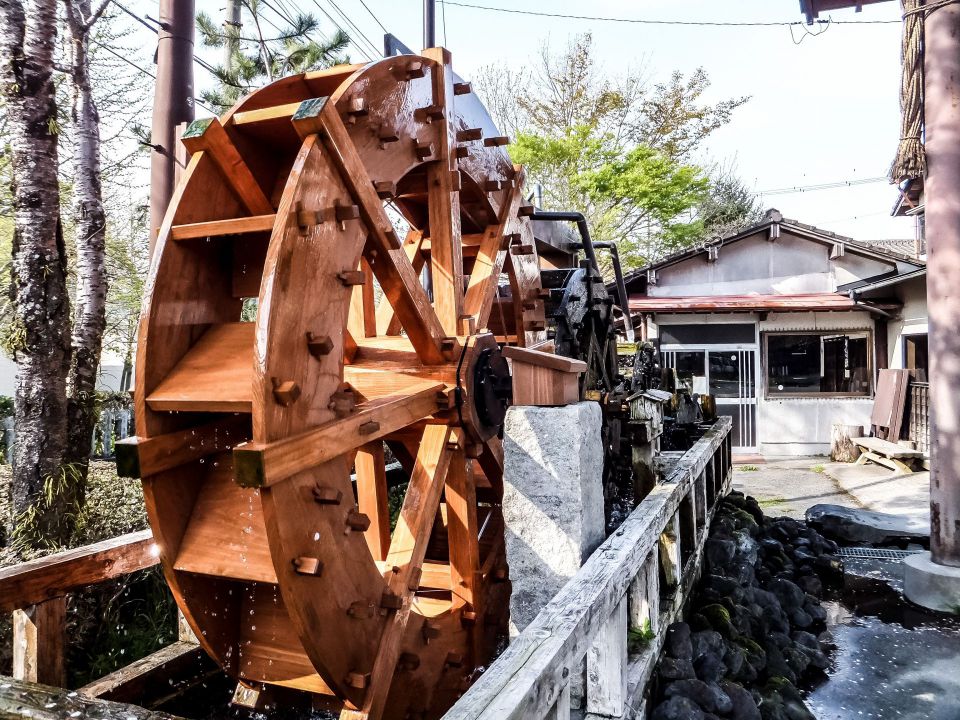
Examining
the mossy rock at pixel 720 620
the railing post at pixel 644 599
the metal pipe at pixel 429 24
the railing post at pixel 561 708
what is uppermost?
the metal pipe at pixel 429 24

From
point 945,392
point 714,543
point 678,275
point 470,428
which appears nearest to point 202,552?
point 470,428

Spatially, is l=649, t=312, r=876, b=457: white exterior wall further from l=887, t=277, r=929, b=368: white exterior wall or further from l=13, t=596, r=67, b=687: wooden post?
l=13, t=596, r=67, b=687: wooden post

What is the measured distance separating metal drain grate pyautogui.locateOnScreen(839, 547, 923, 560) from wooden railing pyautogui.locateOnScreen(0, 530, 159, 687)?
616 cm

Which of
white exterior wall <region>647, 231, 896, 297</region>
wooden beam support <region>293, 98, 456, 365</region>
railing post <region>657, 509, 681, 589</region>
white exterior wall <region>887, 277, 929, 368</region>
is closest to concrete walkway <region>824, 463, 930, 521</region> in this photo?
white exterior wall <region>887, 277, 929, 368</region>

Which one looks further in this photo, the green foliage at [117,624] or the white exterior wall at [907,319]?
the white exterior wall at [907,319]

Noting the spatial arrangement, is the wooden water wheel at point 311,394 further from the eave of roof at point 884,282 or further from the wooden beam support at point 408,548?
the eave of roof at point 884,282

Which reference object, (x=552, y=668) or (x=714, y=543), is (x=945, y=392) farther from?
(x=552, y=668)

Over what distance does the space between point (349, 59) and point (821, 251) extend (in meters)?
8.94

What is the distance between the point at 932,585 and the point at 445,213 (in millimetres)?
4357

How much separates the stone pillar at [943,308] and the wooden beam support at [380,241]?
153 inches

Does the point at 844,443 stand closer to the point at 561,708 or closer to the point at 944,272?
the point at 944,272

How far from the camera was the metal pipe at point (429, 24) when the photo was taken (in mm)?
5551

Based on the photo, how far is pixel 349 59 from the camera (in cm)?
1187

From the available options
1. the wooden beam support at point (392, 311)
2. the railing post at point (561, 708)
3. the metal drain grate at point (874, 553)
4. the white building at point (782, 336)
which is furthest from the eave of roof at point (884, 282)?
the railing post at point (561, 708)
